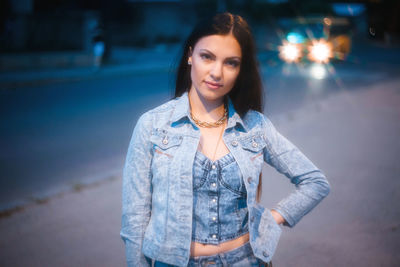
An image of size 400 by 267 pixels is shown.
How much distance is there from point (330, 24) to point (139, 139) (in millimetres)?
23091

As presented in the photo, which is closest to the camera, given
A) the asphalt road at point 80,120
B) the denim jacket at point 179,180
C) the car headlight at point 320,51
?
the denim jacket at point 179,180

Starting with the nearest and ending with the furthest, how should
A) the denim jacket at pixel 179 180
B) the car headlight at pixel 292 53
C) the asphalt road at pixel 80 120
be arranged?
1. the denim jacket at pixel 179 180
2. the asphalt road at pixel 80 120
3. the car headlight at pixel 292 53

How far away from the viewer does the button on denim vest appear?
1.74m

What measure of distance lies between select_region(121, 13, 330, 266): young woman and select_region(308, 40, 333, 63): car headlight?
66.0ft

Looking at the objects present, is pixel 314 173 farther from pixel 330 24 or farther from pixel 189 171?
pixel 330 24

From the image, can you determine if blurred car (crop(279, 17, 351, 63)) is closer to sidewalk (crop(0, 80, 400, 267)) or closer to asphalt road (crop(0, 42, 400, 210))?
asphalt road (crop(0, 42, 400, 210))

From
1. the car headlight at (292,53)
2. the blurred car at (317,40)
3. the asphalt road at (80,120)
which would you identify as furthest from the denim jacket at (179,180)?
the car headlight at (292,53)

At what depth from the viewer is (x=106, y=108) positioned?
9.97 m

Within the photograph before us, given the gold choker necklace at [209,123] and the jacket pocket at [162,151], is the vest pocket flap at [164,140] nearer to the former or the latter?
the jacket pocket at [162,151]

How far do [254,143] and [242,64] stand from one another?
1.29 feet

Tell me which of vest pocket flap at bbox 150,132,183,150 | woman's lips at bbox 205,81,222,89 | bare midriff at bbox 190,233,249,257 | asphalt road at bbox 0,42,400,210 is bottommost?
asphalt road at bbox 0,42,400,210

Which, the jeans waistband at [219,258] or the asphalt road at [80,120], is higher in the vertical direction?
the jeans waistband at [219,258]

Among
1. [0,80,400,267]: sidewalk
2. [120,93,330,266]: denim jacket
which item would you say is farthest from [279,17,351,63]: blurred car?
[120,93,330,266]: denim jacket

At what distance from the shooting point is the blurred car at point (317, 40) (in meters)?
20.9
